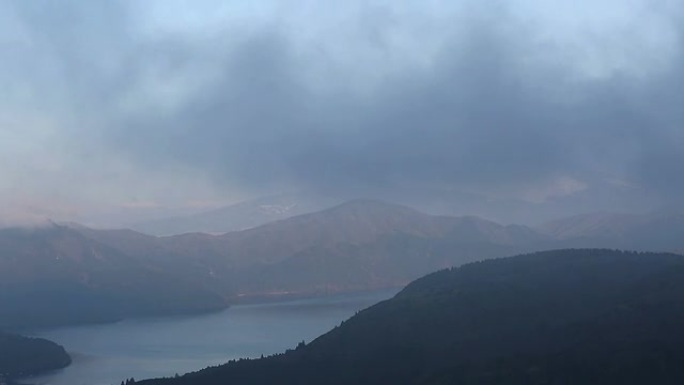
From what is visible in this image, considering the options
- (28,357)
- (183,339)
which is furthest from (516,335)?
(183,339)

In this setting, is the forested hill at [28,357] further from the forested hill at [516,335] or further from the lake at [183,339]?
the forested hill at [516,335]

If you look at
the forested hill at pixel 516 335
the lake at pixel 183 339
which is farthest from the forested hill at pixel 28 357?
the forested hill at pixel 516 335

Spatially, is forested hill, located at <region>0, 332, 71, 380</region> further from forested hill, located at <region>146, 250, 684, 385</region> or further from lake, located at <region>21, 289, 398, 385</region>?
forested hill, located at <region>146, 250, 684, 385</region>

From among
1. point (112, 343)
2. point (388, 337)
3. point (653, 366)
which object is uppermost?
point (112, 343)

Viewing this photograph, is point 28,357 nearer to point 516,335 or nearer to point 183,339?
point 183,339

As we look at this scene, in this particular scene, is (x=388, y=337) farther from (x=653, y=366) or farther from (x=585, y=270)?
(x=653, y=366)

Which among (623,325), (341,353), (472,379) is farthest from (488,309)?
(472,379)
